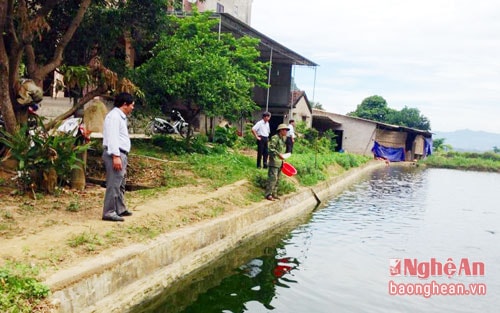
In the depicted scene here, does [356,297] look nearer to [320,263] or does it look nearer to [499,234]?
[320,263]

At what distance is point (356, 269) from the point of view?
8.23 m

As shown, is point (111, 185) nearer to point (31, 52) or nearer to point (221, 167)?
point (31, 52)

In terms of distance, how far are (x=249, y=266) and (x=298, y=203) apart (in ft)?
18.4

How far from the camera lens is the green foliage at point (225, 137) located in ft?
64.3

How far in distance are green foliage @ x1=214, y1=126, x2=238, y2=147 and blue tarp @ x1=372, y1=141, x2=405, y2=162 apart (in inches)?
784

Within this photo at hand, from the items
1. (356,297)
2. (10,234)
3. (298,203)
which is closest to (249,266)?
(356,297)

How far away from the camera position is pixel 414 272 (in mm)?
8562

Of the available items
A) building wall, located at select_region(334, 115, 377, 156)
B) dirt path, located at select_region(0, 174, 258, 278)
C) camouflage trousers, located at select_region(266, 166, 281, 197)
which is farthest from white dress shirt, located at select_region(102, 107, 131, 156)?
building wall, located at select_region(334, 115, 377, 156)

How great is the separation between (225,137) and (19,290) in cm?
1566

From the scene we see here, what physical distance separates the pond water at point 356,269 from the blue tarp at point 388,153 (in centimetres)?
2276

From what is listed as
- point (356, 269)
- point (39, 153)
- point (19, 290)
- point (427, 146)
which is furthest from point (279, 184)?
point (427, 146)

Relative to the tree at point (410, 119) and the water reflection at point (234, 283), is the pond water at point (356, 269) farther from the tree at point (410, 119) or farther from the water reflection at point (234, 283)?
the tree at point (410, 119)

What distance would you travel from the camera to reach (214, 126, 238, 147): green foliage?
19.6 metres

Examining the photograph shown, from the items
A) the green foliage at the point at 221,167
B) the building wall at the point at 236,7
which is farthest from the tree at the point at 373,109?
the green foliage at the point at 221,167
